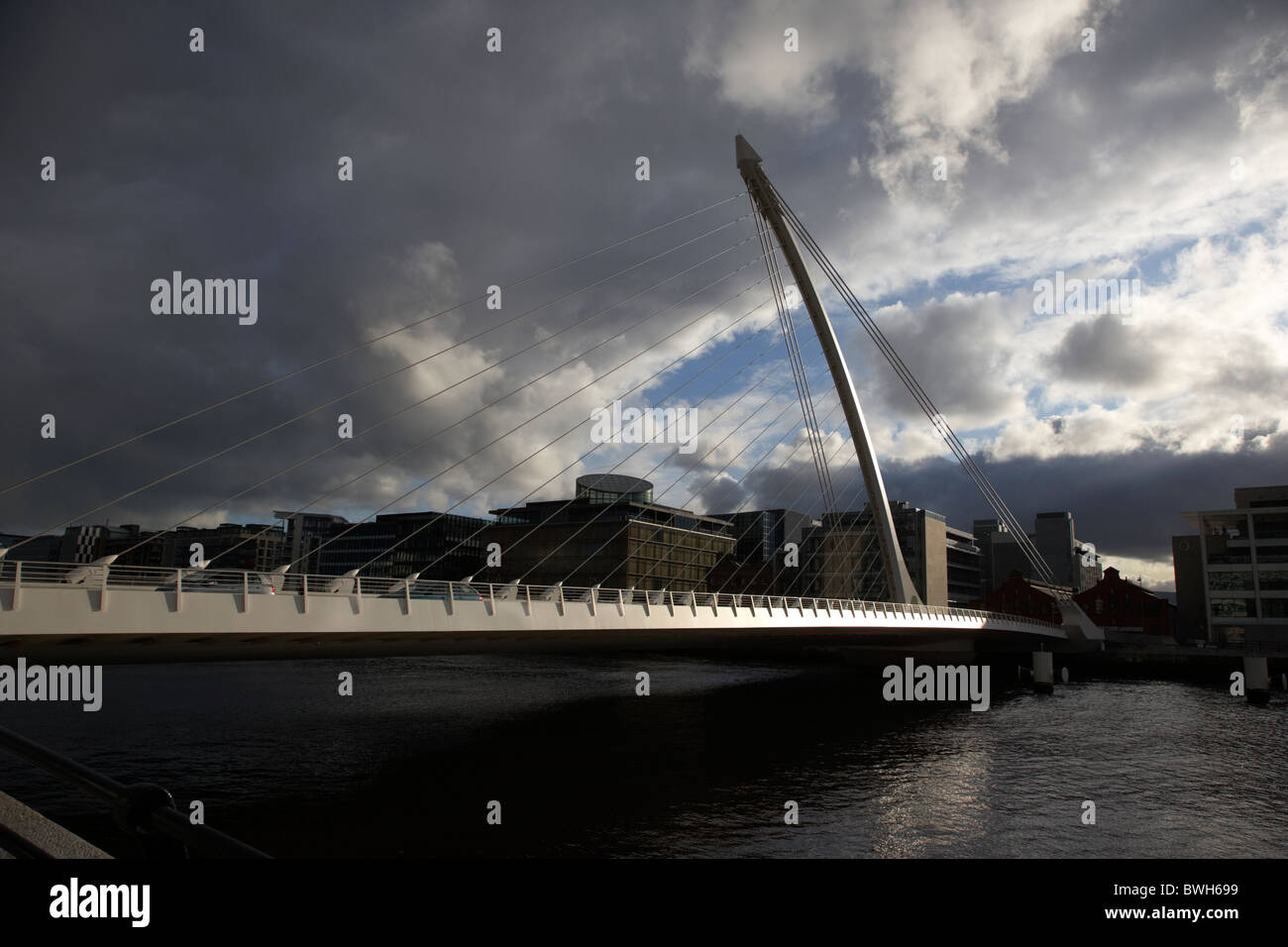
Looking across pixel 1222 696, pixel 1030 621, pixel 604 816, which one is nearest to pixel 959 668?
pixel 1030 621

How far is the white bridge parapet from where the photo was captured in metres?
13.8

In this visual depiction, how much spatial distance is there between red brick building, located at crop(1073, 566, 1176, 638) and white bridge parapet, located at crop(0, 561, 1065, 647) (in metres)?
77.3

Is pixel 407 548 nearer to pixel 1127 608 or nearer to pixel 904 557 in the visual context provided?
pixel 904 557

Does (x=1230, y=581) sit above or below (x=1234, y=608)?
above

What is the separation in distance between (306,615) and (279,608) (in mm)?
639

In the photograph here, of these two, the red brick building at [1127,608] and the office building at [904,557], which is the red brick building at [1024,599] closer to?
the red brick building at [1127,608]

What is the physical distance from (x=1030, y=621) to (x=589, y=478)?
67238mm

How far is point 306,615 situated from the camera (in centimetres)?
1745

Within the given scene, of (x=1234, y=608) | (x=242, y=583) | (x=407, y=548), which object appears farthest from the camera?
(x=407, y=548)

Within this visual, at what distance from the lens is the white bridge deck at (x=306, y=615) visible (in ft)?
45.7

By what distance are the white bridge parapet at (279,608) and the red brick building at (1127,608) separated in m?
77.3

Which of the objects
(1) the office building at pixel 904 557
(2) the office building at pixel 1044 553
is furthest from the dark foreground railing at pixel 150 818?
(2) the office building at pixel 1044 553

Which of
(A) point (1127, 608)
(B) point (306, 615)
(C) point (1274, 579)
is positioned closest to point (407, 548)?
(A) point (1127, 608)
